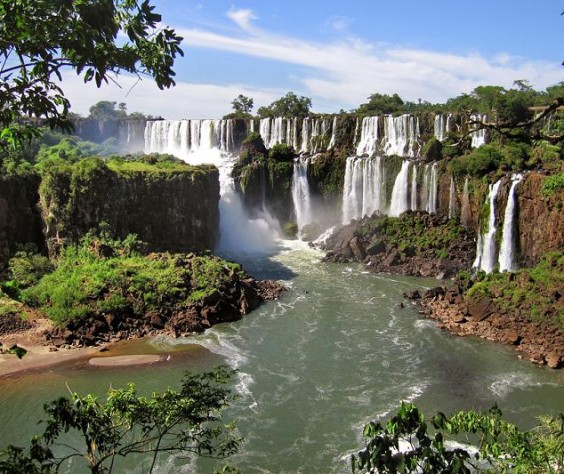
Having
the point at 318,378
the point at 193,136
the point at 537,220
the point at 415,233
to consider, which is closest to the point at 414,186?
the point at 415,233

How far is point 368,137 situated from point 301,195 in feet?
24.2

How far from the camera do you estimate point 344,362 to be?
68.8 feet

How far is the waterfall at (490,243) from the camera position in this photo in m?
31.9

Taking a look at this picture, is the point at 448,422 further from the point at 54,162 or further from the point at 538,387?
the point at 54,162

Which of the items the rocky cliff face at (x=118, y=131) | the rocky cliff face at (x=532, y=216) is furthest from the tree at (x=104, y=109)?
the rocky cliff face at (x=532, y=216)

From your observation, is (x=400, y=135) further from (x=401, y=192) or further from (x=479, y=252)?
(x=479, y=252)

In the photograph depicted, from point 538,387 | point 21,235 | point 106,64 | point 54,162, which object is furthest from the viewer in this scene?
point 54,162

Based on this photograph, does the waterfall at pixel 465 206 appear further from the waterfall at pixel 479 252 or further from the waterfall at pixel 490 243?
the waterfall at pixel 490 243

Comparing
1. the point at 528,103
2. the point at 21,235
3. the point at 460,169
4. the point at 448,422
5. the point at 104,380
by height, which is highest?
the point at 528,103

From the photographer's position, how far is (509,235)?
31000 millimetres


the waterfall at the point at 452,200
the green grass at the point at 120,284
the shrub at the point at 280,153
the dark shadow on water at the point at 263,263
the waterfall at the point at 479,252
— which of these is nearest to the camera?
the green grass at the point at 120,284

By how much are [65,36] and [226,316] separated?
68.5 feet

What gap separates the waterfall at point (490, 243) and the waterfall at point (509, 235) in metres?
0.54

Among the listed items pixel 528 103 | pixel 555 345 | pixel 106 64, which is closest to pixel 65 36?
pixel 106 64
